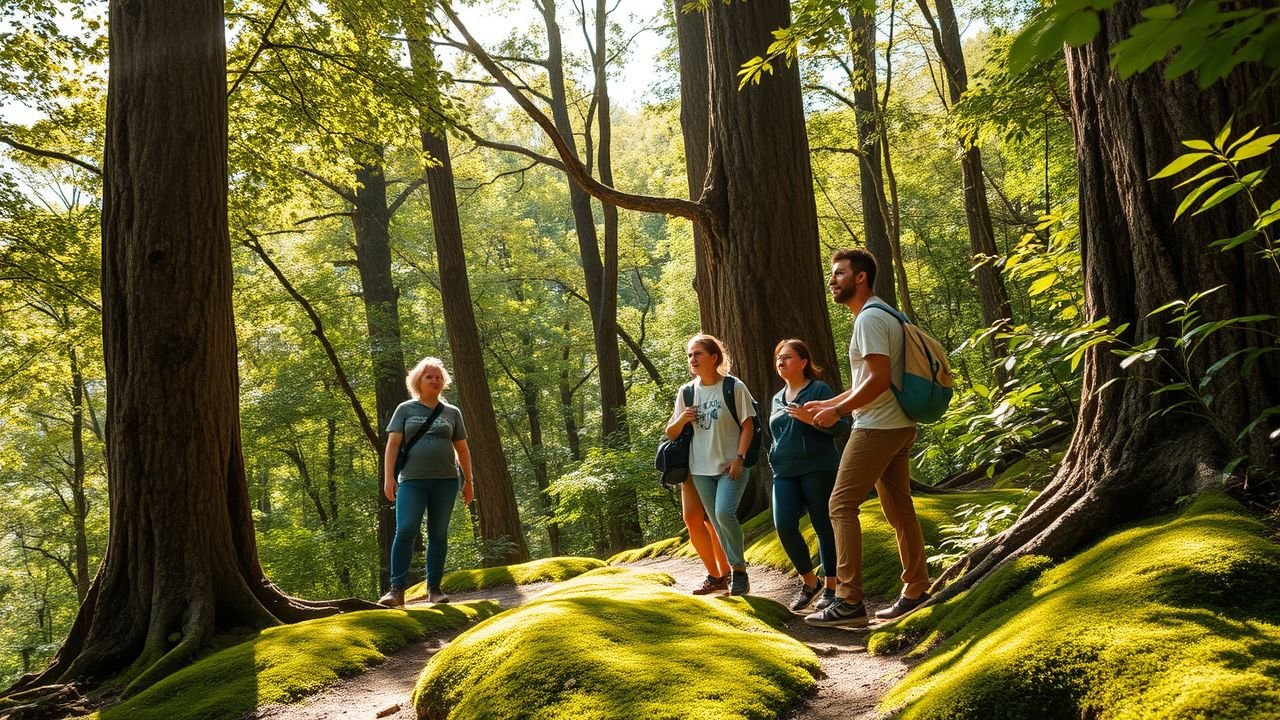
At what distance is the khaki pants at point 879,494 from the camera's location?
14.2ft

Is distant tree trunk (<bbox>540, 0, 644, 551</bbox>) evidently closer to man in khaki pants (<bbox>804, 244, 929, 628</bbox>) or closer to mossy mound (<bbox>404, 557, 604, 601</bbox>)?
mossy mound (<bbox>404, 557, 604, 601</bbox>)

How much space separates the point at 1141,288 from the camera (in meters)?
3.42

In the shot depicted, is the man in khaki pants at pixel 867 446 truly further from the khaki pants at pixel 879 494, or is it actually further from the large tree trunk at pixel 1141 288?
the large tree trunk at pixel 1141 288

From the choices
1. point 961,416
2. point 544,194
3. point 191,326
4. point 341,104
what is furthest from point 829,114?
point 544,194

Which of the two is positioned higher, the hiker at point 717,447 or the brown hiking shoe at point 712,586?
the hiker at point 717,447

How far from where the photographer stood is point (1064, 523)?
3406 millimetres

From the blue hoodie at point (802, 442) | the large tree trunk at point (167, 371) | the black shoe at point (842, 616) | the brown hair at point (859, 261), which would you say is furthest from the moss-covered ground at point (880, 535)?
the large tree trunk at point (167, 371)

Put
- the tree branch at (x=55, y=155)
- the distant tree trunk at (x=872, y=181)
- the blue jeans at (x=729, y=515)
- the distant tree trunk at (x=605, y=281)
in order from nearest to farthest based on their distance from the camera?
the blue jeans at (x=729, y=515), the tree branch at (x=55, y=155), the distant tree trunk at (x=872, y=181), the distant tree trunk at (x=605, y=281)

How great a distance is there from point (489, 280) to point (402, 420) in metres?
20.7

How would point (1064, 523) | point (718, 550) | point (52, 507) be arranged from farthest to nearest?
1. point (52, 507)
2. point (718, 550)
3. point (1064, 523)

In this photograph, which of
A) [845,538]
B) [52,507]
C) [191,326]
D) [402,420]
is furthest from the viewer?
[52,507]

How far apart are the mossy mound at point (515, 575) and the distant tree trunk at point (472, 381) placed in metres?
3.04

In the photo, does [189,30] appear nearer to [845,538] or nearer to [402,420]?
[402,420]

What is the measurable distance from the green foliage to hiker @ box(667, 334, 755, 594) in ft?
13.9
